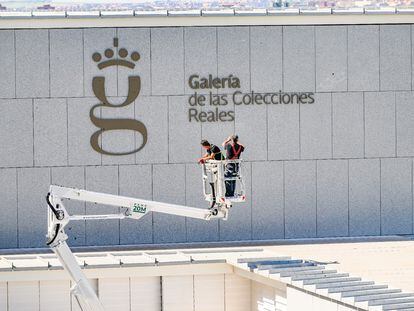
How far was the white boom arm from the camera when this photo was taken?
36.4 metres

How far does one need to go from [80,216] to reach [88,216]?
213 millimetres

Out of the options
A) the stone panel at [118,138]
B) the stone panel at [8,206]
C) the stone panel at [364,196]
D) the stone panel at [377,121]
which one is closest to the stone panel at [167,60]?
the stone panel at [118,138]

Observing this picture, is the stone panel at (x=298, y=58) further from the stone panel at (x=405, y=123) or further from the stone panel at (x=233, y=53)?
the stone panel at (x=405, y=123)

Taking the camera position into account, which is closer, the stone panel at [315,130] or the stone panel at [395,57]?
the stone panel at [315,130]

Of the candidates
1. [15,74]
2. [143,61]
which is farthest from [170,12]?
[15,74]

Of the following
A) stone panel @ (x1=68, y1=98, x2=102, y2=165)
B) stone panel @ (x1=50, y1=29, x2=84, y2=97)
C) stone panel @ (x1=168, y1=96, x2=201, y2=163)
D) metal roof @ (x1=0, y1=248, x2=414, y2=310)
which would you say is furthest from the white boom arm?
stone panel @ (x1=50, y1=29, x2=84, y2=97)

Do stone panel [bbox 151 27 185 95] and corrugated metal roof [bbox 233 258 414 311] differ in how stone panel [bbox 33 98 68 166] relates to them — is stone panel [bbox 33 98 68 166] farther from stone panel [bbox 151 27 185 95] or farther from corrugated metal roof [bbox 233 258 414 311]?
corrugated metal roof [bbox 233 258 414 311]

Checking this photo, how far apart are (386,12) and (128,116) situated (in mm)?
8860

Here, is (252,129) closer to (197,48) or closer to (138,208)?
(197,48)

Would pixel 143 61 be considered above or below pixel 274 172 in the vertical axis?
above

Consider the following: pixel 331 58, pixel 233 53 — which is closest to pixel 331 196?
pixel 331 58

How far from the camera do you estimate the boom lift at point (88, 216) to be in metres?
36.5

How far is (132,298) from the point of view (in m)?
45.9

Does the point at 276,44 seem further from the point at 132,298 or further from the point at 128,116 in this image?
the point at 132,298
